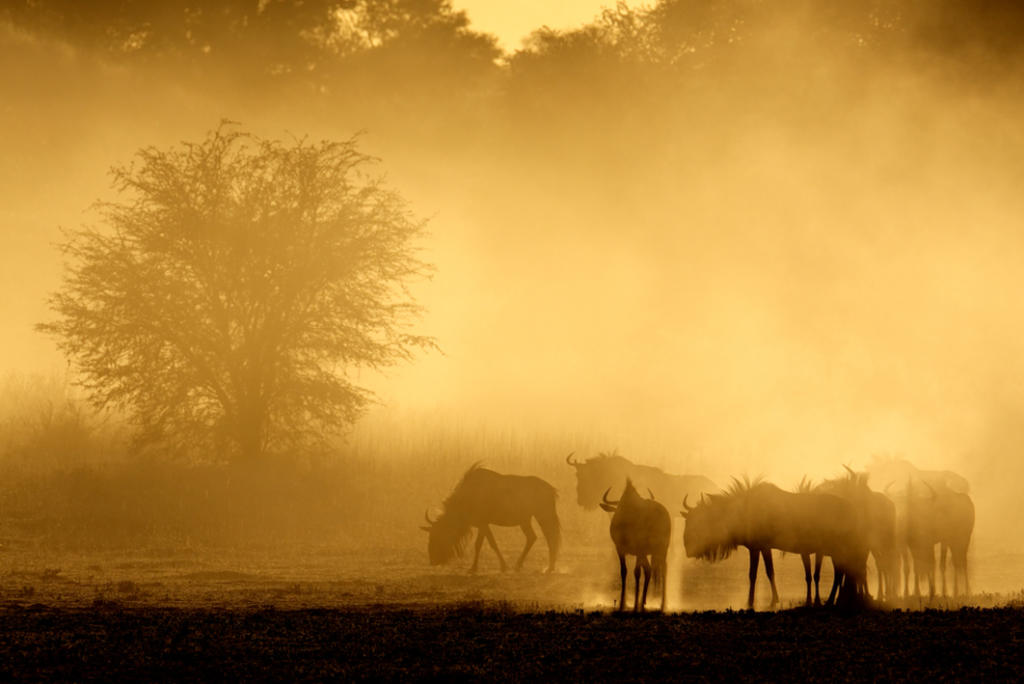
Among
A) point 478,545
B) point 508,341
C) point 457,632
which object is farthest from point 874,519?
point 508,341

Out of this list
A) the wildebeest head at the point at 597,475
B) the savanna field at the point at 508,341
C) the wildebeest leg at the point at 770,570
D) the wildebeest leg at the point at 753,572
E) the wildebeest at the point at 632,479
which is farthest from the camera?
the wildebeest head at the point at 597,475

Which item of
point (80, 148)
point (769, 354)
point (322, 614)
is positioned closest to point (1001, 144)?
point (769, 354)

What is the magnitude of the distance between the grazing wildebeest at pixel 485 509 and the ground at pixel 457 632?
6.10 ft

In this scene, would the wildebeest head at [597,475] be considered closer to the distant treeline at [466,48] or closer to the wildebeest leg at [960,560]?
the wildebeest leg at [960,560]

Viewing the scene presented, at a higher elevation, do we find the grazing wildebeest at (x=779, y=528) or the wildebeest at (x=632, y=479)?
the wildebeest at (x=632, y=479)

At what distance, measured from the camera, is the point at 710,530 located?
75.6 ft

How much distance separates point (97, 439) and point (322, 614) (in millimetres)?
20332

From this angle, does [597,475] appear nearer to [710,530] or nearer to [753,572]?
[710,530]

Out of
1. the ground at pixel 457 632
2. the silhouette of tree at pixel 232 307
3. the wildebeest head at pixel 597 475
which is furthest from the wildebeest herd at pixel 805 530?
the silhouette of tree at pixel 232 307

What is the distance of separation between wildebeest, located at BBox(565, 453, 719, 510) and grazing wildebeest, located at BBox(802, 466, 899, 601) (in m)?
6.12

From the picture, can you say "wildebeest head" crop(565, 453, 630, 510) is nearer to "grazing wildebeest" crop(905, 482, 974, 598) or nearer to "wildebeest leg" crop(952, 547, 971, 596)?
"grazing wildebeest" crop(905, 482, 974, 598)

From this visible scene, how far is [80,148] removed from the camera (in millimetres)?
89562

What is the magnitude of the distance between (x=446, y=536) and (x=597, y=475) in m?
3.52

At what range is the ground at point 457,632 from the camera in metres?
16.4
